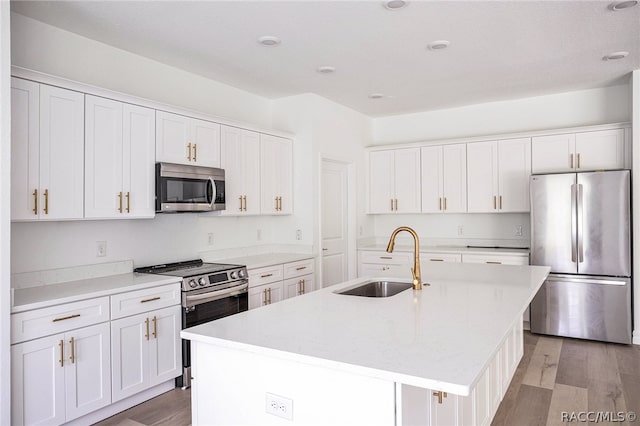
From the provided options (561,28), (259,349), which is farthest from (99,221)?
(561,28)

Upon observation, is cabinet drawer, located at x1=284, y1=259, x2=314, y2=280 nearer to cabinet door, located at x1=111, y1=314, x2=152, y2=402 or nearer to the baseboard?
the baseboard

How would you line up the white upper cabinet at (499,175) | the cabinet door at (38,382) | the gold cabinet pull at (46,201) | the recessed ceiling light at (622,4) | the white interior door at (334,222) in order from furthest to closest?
the white interior door at (334,222), the white upper cabinet at (499,175), the recessed ceiling light at (622,4), the gold cabinet pull at (46,201), the cabinet door at (38,382)

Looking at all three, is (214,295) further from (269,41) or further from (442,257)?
(442,257)

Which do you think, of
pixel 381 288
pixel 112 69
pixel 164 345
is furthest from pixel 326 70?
pixel 164 345

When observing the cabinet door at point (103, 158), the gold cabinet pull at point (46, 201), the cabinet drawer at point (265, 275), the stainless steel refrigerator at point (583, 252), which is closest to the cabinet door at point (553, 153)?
the stainless steel refrigerator at point (583, 252)

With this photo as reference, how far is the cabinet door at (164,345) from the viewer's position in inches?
125

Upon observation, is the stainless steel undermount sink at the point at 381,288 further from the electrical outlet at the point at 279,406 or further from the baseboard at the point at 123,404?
the baseboard at the point at 123,404

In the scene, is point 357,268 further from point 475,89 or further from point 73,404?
point 73,404

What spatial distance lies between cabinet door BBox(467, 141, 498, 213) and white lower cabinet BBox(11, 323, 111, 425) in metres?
4.26

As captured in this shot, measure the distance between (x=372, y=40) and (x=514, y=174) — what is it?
8.72 ft

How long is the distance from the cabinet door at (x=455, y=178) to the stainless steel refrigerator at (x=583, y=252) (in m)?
0.93

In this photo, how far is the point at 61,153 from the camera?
288cm

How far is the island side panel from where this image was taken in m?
1.41

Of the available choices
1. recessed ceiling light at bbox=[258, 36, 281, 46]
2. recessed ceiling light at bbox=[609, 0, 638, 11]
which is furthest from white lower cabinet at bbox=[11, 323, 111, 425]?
recessed ceiling light at bbox=[609, 0, 638, 11]
